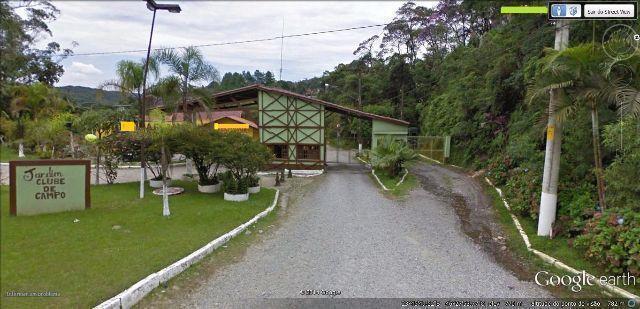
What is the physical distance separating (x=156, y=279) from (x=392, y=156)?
13170 millimetres

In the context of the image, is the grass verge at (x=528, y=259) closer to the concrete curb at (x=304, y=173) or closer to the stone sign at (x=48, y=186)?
the stone sign at (x=48, y=186)

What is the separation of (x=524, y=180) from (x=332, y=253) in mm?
6199

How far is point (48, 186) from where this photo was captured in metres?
7.13

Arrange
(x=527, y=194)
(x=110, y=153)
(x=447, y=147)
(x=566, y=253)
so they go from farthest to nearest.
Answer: (x=447, y=147)
(x=110, y=153)
(x=527, y=194)
(x=566, y=253)

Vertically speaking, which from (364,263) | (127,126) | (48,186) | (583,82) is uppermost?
(583,82)

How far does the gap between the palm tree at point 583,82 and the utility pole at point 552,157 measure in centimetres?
24

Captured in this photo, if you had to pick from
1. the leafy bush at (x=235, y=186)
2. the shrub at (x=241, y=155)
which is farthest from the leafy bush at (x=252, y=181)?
the leafy bush at (x=235, y=186)

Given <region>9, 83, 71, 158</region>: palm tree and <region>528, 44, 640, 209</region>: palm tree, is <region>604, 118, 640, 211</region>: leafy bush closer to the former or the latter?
<region>528, 44, 640, 209</region>: palm tree

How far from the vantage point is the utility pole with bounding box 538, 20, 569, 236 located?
7.40 metres

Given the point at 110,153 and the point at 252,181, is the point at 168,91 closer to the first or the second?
the point at 110,153

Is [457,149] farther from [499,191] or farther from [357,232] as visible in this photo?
[357,232]

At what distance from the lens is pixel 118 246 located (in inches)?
246

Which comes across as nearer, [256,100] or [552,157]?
[552,157]

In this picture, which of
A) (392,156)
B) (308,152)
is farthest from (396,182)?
(308,152)
